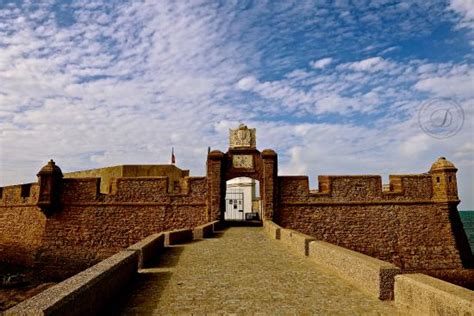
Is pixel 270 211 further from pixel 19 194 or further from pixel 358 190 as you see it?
pixel 19 194

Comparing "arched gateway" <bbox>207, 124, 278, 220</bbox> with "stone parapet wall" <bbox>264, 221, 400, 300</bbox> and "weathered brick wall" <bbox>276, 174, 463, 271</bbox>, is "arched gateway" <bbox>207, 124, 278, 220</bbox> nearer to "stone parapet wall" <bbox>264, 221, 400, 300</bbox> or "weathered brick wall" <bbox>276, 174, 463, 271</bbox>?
"weathered brick wall" <bbox>276, 174, 463, 271</bbox>

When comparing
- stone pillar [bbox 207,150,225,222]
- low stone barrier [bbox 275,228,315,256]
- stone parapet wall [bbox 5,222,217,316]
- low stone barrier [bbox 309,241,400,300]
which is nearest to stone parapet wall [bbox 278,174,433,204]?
stone pillar [bbox 207,150,225,222]

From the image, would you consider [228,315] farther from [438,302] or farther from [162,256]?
[162,256]

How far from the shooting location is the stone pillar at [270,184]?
17.6m

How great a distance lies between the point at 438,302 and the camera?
12.5 ft

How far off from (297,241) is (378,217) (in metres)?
9.59

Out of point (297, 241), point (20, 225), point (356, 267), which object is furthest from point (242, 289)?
point (20, 225)

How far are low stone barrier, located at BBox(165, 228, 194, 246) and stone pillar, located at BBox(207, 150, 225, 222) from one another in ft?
15.2

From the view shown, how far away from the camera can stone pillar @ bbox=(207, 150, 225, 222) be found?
17.7m

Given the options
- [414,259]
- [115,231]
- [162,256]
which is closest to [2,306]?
[115,231]

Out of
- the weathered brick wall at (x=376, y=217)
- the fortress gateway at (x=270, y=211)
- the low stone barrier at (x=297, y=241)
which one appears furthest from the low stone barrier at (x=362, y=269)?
the fortress gateway at (x=270, y=211)

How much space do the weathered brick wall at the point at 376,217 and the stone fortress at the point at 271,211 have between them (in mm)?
47

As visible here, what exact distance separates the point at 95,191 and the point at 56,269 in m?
4.21

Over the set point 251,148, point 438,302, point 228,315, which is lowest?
point 228,315
